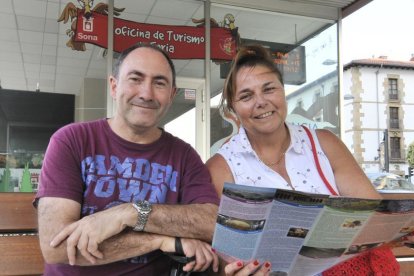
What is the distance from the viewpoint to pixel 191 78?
636 centimetres

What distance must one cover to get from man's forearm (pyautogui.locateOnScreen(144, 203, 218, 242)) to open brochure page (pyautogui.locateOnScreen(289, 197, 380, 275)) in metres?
0.33

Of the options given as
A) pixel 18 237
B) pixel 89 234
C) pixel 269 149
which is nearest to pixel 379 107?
pixel 269 149

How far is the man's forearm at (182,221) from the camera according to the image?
1416 millimetres

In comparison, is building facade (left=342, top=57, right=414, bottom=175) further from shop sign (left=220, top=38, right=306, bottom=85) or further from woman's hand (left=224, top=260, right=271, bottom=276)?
woman's hand (left=224, top=260, right=271, bottom=276)

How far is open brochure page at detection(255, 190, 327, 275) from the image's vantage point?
112 centimetres

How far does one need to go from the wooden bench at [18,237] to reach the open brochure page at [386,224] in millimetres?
1307

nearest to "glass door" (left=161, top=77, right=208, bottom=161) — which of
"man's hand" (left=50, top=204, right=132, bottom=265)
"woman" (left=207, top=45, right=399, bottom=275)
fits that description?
"woman" (left=207, top=45, right=399, bottom=275)

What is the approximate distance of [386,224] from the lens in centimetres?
133

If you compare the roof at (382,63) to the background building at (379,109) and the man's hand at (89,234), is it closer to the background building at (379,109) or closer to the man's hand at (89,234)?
the background building at (379,109)

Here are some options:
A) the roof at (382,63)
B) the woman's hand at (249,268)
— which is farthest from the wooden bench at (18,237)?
the roof at (382,63)

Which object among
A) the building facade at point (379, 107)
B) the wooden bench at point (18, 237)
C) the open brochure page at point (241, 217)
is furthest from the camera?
the building facade at point (379, 107)

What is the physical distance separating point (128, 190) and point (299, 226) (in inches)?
27.2

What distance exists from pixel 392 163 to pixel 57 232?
170ft

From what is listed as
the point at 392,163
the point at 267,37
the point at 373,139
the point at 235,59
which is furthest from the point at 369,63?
the point at 235,59
